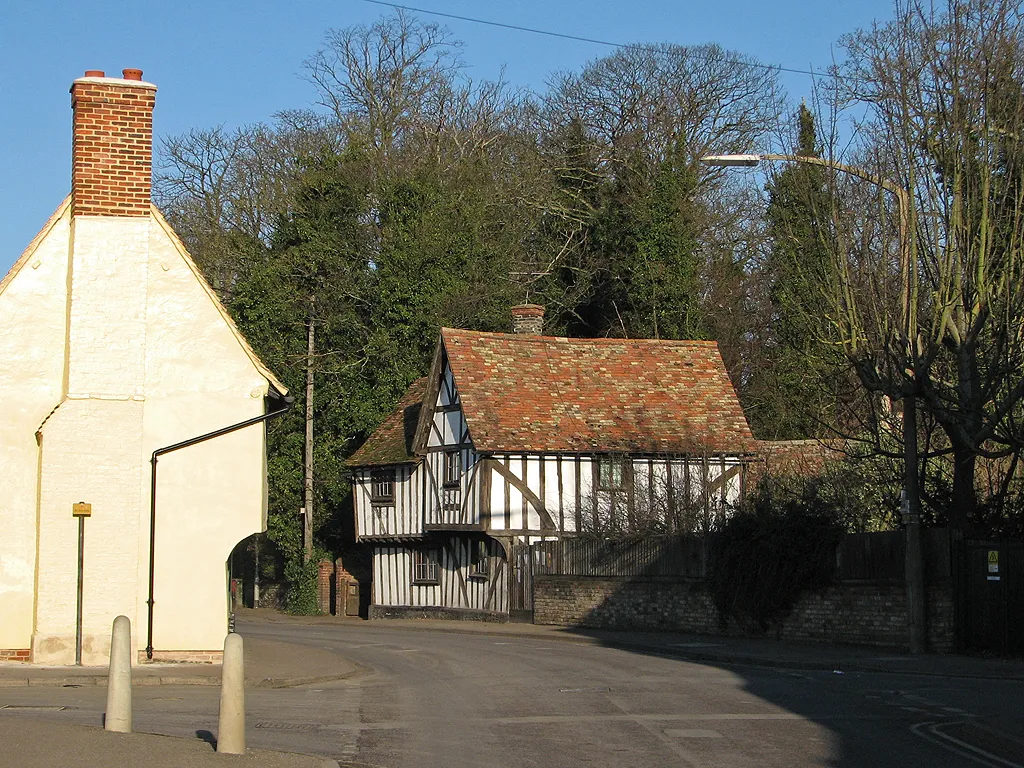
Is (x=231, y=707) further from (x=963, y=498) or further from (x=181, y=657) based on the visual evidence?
(x=963, y=498)

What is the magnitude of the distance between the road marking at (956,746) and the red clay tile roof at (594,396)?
21514 mm

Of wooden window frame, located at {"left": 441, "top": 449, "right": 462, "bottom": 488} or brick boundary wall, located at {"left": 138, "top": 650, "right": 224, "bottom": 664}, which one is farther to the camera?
wooden window frame, located at {"left": 441, "top": 449, "right": 462, "bottom": 488}

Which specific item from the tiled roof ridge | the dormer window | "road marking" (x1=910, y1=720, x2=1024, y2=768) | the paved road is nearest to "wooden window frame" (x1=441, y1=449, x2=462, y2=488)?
the tiled roof ridge

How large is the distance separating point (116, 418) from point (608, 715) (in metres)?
A: 8.39

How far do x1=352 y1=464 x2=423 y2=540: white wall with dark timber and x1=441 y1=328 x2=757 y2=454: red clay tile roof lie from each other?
4024mm

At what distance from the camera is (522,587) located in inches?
1303

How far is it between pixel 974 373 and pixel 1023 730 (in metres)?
9.98

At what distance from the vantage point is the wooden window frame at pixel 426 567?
1474 inches

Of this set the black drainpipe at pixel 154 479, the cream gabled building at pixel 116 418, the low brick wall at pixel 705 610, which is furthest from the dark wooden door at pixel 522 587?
the black drainpipe at pixel 154 479

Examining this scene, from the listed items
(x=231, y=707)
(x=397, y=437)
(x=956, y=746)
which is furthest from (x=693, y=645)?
(x=397, y=437)

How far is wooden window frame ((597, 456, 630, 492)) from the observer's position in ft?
113

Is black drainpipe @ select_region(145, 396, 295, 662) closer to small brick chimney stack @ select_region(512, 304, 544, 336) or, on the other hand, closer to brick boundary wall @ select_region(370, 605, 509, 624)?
brick boundary wall @ select_region(370, 605, 509, 624)

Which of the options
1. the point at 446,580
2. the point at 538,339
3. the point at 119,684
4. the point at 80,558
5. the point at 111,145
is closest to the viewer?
the point at 119,684

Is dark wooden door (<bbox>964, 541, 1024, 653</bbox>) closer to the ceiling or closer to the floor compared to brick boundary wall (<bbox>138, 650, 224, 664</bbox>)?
closer to the ceiling
